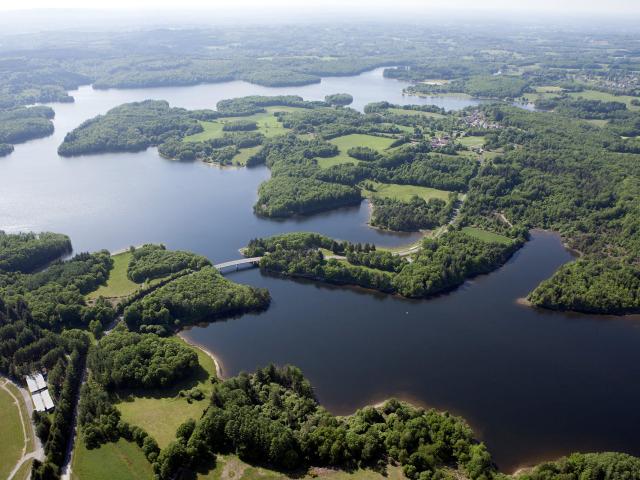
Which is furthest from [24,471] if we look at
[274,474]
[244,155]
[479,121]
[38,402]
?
[479,121]

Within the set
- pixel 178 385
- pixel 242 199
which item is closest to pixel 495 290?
pixel 178 385

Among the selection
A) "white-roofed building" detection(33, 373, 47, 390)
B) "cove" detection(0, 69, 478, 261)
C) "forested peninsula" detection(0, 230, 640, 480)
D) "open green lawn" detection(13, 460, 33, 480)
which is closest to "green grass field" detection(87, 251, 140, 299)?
"forested peninsula" detection(0, 230, 640, 480)

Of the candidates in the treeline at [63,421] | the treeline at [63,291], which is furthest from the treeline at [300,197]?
the treeline at [63,421]

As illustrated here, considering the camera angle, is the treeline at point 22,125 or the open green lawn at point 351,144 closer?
Answer: the open green lawn at point 351,144

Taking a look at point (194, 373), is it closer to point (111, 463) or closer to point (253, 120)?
point (111, 463)

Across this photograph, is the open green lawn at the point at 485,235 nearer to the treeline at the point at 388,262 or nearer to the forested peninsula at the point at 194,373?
the treeline at the point at 388,262

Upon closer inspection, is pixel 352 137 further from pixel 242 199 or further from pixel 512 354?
pixel 512 354

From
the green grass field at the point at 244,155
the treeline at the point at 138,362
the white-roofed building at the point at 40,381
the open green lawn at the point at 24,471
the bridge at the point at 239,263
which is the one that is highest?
the green grass field at the point at 244,155

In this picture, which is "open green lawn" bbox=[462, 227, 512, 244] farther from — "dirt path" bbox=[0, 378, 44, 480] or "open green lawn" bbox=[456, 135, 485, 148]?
"dirt path" bbox=[0, 378, 44, 480]
